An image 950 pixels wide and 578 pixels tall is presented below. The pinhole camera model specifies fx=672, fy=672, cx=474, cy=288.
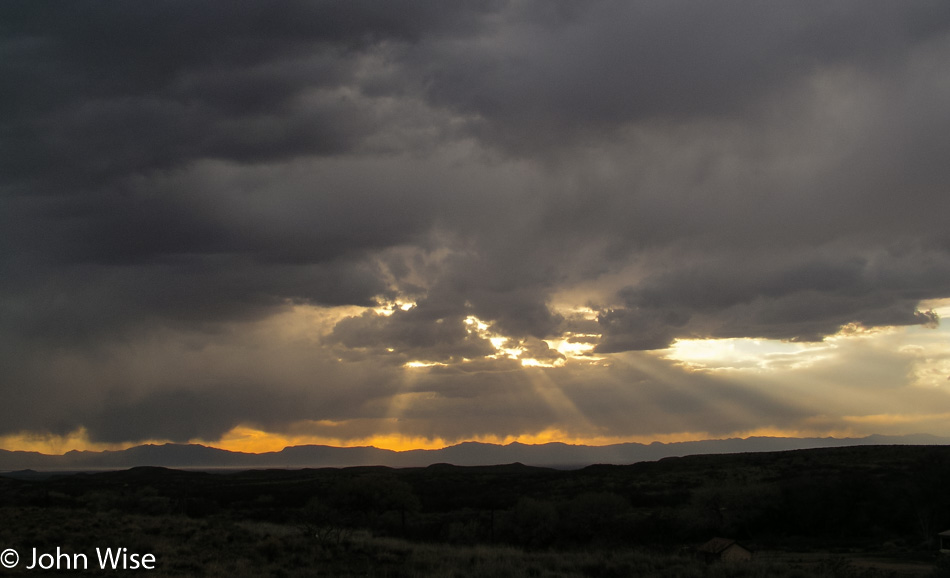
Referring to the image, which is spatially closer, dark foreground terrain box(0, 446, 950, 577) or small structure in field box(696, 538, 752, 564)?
dark foreground terrain box(0, 446, 950, 577)

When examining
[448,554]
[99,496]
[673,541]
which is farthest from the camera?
[99,496]

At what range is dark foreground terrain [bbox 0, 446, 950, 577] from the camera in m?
22.9

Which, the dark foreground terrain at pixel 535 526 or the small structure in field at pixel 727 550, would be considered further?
the small structure in field at pixel 727 550

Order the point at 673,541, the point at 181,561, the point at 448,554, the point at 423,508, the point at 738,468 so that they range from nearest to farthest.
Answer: the point at 181,561, the point at 448,554, the point at 673,541, the point at 423,508, the point at 738,468

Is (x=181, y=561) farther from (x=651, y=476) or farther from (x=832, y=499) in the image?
(x=651, y=476)

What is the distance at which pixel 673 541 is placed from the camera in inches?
1954

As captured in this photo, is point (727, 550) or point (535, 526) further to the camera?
point (535, 526)

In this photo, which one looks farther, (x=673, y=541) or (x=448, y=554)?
(x=673, y=541)

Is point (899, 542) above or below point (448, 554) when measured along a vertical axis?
below

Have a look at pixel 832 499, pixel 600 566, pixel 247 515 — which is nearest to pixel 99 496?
pixel 247 515

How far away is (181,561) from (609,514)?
37233 mm

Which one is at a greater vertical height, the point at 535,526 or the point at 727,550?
the point at 727,550

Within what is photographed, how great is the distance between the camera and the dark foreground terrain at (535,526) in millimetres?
22875

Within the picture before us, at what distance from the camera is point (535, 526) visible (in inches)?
1972
